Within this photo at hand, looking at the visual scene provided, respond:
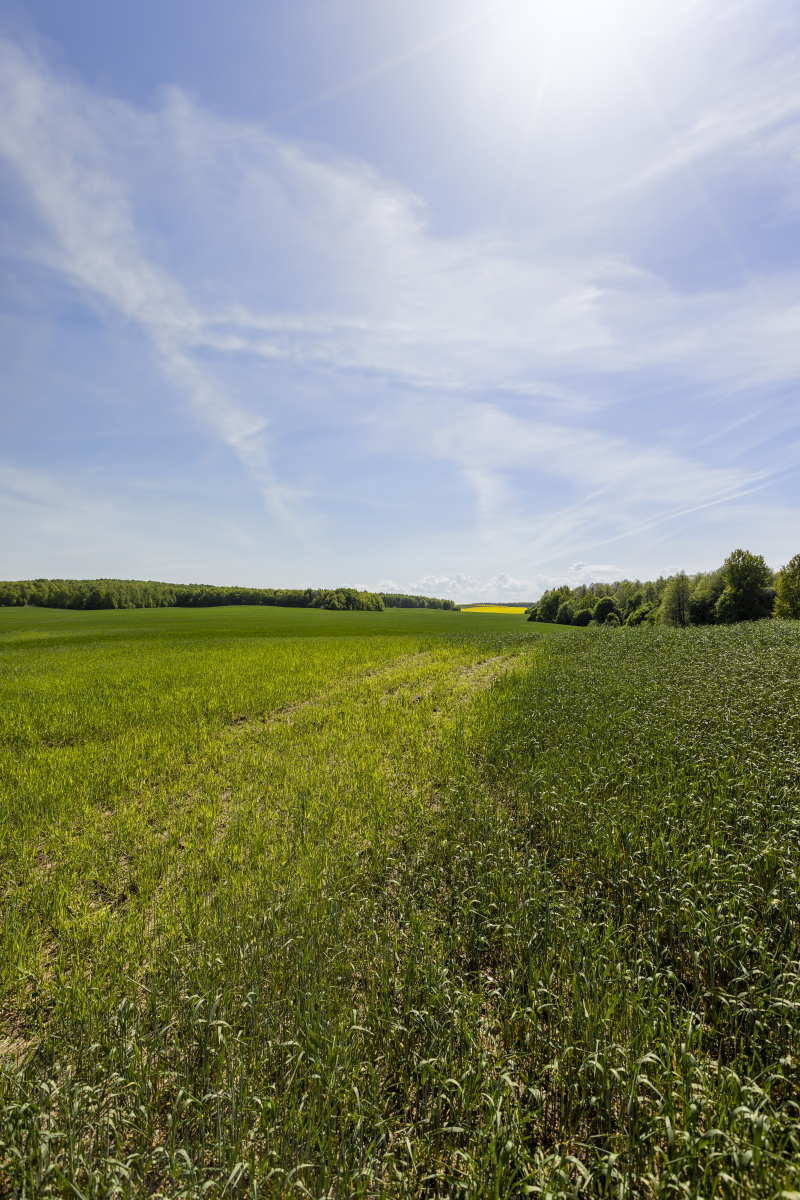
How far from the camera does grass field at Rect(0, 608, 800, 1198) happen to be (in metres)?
2.81

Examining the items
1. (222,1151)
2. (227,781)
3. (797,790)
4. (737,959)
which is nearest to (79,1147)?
(222,1151)

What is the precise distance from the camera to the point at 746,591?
55.8m

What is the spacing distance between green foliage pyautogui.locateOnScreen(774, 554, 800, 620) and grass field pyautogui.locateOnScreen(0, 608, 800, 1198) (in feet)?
188

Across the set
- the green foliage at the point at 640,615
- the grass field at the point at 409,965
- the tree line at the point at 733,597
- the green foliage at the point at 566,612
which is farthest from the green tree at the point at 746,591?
the grass field at the point at 409,965

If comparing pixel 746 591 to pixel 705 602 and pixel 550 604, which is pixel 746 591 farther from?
pixel 550 604

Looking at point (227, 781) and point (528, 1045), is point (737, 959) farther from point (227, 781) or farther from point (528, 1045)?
point (227, 781)

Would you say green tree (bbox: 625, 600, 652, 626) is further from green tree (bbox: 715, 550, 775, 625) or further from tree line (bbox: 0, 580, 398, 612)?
tree line (bbox: 0, 580, 398, 612)

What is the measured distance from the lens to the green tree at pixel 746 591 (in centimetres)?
5540

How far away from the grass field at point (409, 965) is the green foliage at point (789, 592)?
57309 mm

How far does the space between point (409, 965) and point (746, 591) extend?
223 feet

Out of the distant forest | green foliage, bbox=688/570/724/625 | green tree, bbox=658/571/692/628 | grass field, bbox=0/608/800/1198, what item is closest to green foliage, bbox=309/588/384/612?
the distant forest

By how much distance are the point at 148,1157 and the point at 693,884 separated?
5.28m

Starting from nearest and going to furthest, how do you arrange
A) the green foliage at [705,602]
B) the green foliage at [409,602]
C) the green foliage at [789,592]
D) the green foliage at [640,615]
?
the green foliage at [789,592], the green foliage at [705,602], the green foliage at [640,615], the green foliage at [409,602]

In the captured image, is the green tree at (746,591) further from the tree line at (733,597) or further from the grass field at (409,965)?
the grass field at (409,965)
